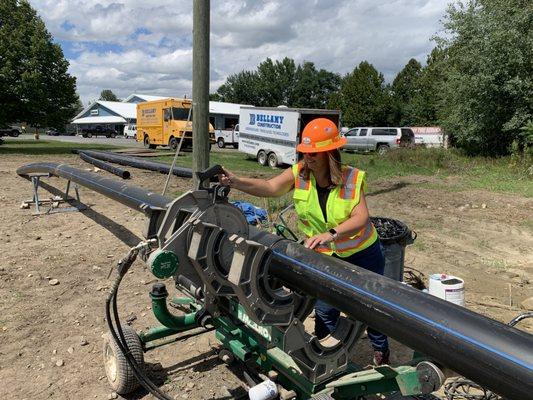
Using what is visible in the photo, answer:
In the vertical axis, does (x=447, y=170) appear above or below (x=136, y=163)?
below

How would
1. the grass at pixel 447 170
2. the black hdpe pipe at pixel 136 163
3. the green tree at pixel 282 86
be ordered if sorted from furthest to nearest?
the green tree at pixel 282 86, the grass at pixel 447 170, the black hdpe pipe at pixel 136 163

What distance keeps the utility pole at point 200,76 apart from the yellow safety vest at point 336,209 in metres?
2.26

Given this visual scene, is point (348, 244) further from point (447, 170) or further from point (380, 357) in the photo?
point (447, 170)

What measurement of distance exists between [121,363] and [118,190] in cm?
232

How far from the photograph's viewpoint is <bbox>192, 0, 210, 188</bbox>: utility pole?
5.24m

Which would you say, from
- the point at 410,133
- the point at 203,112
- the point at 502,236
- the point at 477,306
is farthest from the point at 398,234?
the point at 410,133

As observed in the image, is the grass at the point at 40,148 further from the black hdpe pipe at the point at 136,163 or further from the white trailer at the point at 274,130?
the white trailer at the point at 274,130

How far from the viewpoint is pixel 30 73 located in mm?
21859

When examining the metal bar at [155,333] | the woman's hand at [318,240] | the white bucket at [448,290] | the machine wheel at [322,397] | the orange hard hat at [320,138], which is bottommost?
the metal bar at [155,333]

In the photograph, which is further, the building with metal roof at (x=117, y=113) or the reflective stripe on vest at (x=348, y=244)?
the building with metal roof at (x=117, y=113)

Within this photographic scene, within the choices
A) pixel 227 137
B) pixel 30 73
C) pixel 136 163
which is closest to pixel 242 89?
pixel 227 137

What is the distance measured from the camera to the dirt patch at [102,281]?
3.52 metres

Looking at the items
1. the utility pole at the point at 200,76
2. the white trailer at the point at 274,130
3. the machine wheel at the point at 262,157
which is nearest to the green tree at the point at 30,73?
the white trailer at the point at 274,130

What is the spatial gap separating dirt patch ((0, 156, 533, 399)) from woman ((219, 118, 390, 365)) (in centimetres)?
128
